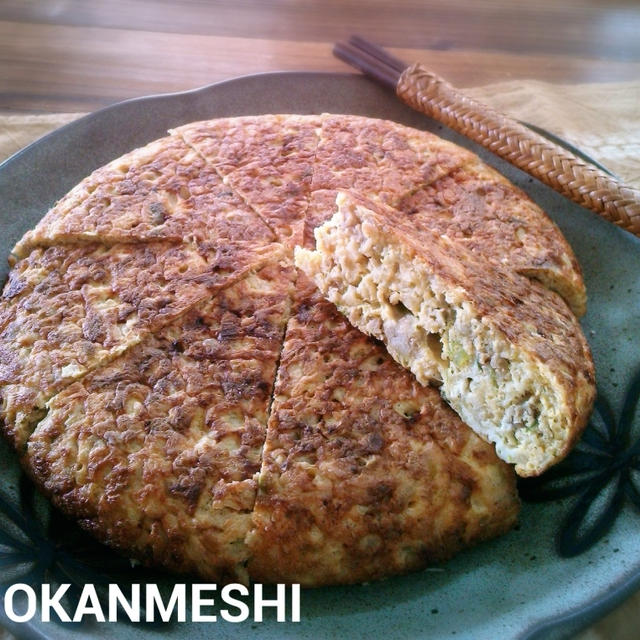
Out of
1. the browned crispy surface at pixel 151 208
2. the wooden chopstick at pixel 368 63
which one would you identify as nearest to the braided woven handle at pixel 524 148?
the wooden chopstick at pixel 368 63

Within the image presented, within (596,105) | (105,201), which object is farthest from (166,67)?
(596,105)

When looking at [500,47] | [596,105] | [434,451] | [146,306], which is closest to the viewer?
[434,451]

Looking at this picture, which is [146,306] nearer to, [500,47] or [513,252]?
[513,252]

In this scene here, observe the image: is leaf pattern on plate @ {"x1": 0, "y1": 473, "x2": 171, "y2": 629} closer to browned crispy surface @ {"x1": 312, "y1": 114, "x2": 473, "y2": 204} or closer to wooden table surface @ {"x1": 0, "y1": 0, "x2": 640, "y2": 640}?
browned crispy surface @ {"x1": 312, "y1": 114, "x2": 473, "y2": 204}

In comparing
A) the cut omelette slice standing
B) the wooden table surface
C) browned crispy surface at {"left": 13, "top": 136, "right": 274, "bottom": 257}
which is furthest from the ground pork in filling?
the wooden table surface

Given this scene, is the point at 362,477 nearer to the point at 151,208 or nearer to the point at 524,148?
the point at 151,208
